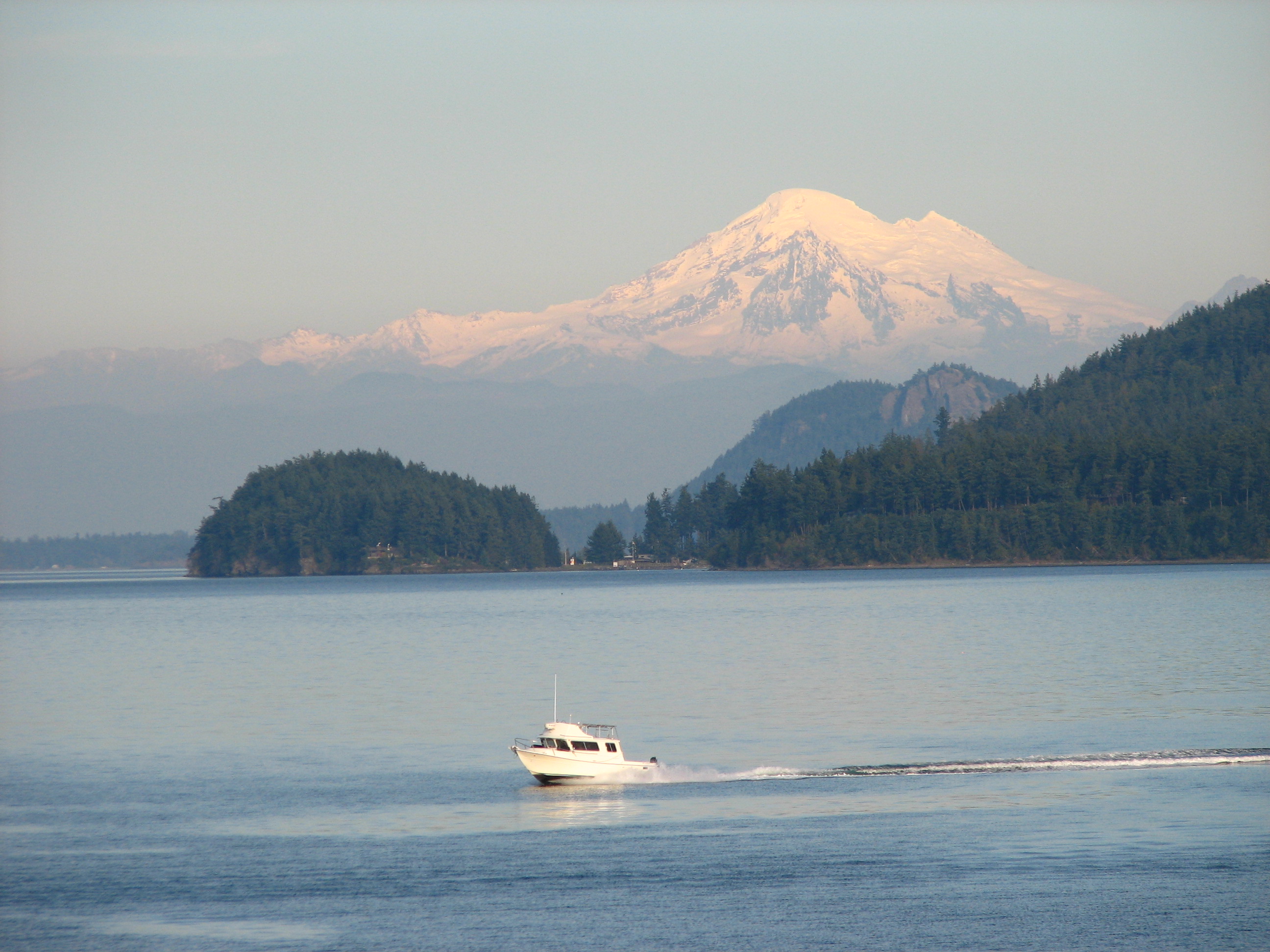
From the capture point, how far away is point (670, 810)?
171 feet

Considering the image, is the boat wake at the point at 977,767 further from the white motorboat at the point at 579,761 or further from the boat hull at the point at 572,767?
the white motorboat at the point at 579,761

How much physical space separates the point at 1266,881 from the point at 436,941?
22.8 metres

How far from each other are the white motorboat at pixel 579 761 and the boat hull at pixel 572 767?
0.06ft

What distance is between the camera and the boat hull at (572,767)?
190ft

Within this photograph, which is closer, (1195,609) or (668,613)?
(1195,609)

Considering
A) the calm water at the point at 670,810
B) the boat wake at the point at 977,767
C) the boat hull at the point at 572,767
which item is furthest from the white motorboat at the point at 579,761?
the calm water at the point at 670,810

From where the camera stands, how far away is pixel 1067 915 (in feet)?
123

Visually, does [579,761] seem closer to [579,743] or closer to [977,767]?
[579,743]

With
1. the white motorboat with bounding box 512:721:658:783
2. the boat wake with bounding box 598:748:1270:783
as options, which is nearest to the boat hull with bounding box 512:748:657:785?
the white motorboat with bounding box 512:721:658:783

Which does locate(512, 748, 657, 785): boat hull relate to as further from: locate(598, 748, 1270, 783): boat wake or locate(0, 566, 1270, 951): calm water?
locate(0, 566, 1270, 951): calm water

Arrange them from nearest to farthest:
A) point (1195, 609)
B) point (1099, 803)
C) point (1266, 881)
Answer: point (1266, 881) → point (1099, 803) → point (1195, 609)

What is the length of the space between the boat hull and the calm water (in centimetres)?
80

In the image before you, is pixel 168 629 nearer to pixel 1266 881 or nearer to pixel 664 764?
pixel 664 764

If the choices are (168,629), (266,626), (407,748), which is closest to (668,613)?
(266,626)
